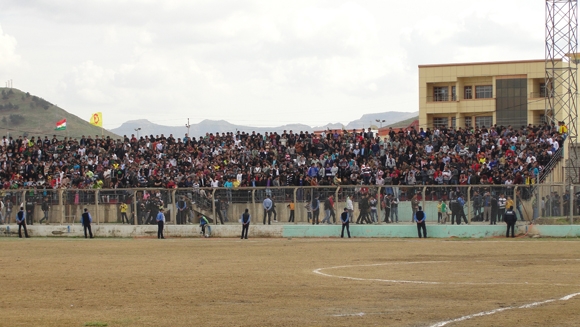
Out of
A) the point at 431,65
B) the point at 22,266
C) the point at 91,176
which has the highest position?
the point at 431,65

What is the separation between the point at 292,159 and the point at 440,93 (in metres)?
38.6

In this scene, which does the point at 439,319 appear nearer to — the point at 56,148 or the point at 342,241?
the point at 342,241

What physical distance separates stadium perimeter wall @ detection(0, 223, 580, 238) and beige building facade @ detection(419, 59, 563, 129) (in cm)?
4288

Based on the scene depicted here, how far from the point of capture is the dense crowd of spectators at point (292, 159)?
141 ft

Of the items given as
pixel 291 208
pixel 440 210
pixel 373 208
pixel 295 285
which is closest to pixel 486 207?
pixel 440 210

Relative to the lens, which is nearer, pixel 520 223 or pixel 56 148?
pixel 520 223

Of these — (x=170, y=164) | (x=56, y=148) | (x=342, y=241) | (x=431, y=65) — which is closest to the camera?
(x=342, y=241)

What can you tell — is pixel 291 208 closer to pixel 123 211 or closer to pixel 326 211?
pixel 326 211

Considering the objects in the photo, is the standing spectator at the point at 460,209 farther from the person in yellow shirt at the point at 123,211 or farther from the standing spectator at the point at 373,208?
the person in yellow shirt at the point at 123,211

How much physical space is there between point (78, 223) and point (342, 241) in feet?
51.9

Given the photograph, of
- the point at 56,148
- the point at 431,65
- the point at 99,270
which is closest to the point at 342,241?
the point at 99,270

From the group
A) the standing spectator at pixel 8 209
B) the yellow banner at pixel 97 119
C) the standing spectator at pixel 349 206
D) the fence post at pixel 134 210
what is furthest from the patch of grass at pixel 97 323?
the yellow banner at pixel 97 119

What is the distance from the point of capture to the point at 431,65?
82.6m

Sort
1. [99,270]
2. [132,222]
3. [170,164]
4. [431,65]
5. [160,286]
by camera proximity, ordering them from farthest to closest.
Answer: [431,65]
[170,164]
[132,222]
[99,270]
[160,286]
